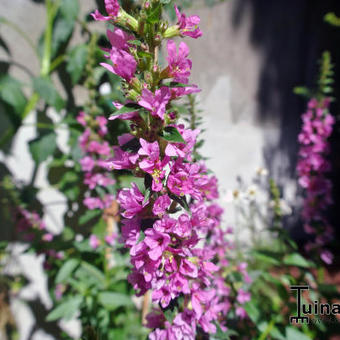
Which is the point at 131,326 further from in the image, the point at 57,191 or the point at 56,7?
the point at 56,7

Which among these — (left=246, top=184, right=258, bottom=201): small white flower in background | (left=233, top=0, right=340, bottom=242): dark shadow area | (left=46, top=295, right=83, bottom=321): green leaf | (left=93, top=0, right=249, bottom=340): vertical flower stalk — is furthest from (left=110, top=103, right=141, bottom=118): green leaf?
(left=233, top=0, right=340, bottom=242): dark shadow area

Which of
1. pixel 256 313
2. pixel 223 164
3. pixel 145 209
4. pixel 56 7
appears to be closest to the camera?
pixel 145 209

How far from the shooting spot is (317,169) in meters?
1.49

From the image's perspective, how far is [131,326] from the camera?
154 cm

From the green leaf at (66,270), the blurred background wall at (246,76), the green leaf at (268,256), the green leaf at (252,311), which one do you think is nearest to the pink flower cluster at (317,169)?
the green leaf at (268,256)

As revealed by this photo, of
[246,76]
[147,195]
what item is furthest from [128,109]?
[246,76]

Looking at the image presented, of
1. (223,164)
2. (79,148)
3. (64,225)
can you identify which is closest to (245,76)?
(223,164)

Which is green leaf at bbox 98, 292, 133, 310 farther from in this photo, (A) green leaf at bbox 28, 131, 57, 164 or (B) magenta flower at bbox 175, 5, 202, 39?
(B) magenta flower at bbox 175, 5, 202, 39

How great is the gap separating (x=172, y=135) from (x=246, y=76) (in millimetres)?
1924

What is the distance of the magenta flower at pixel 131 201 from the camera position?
60 centimetres

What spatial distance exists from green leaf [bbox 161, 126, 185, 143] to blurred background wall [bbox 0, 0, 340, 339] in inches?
37.5

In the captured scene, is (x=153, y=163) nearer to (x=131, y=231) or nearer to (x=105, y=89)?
(x=131, y=231)

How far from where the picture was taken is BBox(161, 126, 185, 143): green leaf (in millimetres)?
555

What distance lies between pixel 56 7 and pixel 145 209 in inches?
50.3
